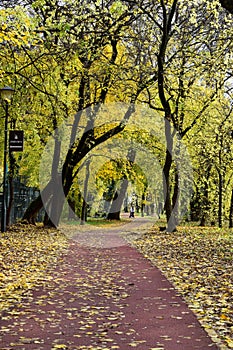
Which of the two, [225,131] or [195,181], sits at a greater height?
[225,131]

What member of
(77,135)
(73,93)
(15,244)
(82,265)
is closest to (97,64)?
(73,93)

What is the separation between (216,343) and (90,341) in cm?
144

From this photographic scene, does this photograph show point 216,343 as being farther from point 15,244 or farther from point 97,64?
point 97,64

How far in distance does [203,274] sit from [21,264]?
14.2 ft

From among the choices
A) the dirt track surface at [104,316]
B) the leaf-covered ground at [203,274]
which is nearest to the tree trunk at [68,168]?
the leaf-covered ground at [203,274]

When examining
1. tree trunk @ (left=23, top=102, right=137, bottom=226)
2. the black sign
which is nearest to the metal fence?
tree trunk @ (left=23, top=102, right=137, bottom=226)

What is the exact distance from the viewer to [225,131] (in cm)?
2706

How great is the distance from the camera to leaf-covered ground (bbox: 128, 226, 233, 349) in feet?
23.0

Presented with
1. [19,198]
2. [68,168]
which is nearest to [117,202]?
[19,198]

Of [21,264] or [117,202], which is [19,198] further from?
[117,202]

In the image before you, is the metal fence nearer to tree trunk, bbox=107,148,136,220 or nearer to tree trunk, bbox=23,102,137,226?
tree trunk, bbox=23,102,137,226

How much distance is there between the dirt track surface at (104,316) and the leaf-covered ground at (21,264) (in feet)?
1.01

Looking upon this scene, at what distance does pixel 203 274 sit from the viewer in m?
10.6

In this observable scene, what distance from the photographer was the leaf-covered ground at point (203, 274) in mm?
7008
